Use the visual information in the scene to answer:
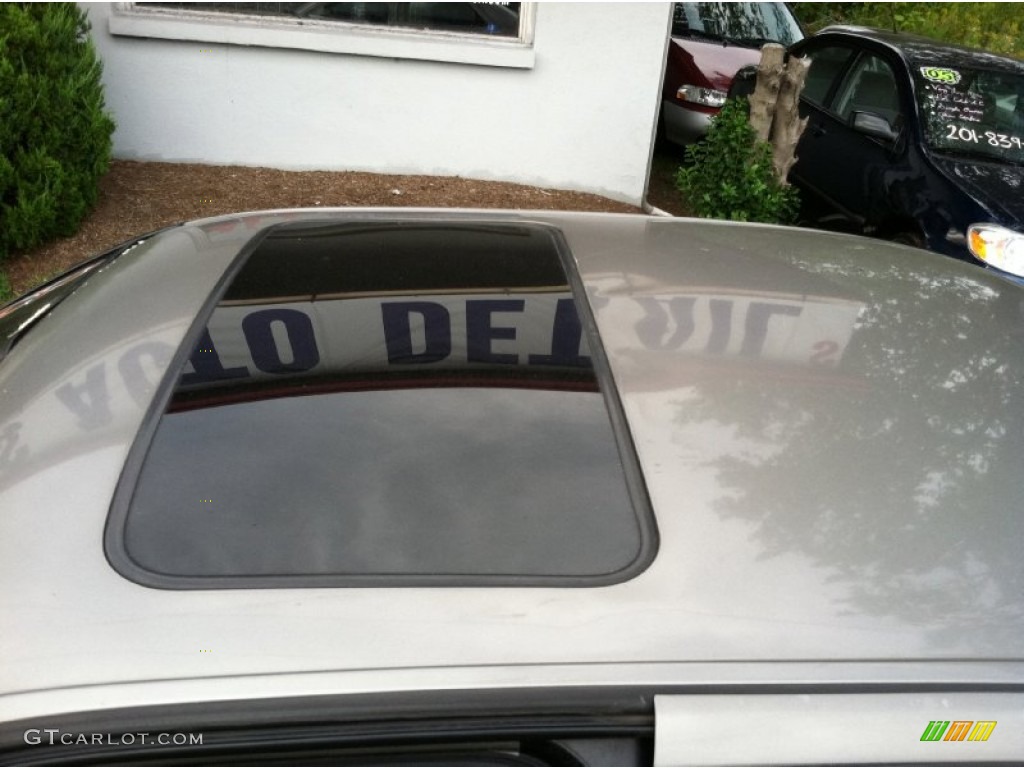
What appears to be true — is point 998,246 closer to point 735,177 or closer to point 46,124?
point 735,177

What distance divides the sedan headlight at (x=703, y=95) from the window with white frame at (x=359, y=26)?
8.21 ft

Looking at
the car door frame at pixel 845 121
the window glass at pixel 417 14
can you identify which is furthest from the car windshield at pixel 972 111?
the window glass at pixel 417 14

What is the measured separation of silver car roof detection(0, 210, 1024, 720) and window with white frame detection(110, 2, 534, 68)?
4.94m

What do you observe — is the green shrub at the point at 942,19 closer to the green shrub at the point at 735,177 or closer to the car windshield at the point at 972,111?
the car windshield at the point at 972,111

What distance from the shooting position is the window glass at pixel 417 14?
6.48m

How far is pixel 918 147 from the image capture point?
575 centimetres

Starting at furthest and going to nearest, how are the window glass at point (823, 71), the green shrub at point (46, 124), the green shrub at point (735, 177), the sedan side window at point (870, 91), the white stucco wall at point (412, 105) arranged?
1. the window glass at point (823, 71)
2. the white stucco wall at point (412, 105)
3. the sedan side window at point (870, 91)
4. the green shrub at point (735, 177)
5. the green shrub at point (46, 124)

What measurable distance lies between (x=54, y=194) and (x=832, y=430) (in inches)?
201

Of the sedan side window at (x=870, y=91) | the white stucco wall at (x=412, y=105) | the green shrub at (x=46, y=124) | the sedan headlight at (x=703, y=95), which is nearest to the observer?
the green shrub at (x=46, y=124)

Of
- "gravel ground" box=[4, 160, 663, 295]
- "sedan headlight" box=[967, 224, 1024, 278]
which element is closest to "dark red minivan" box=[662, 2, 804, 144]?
"gravel ground" box=[4, 160, 663, 295]

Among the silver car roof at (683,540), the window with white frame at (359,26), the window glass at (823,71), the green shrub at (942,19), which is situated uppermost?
the silver car roof at (683,540)

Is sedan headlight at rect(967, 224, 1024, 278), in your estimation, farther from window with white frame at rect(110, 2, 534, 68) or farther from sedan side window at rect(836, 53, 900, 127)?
window with white frame at rect(110, 2, 534, 68)

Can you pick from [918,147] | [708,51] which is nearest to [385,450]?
[918,147]

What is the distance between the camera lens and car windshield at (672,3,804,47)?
923cm
